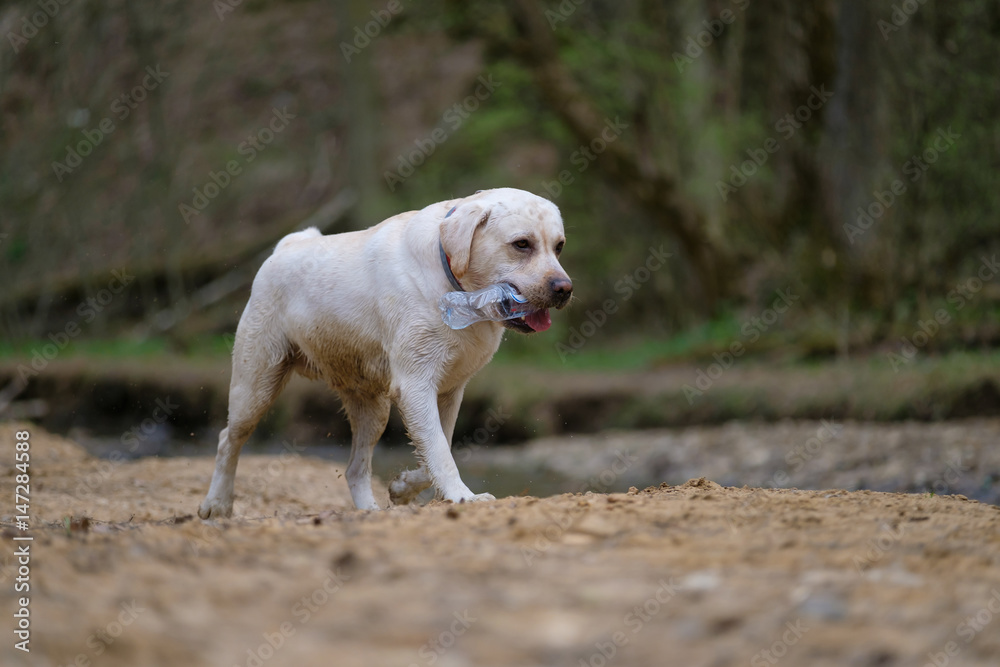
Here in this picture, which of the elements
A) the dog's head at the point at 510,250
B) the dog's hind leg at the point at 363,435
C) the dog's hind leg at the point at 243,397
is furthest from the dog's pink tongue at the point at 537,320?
the dog's hind leg at the point at 243,397

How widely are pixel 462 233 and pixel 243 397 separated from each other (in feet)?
6.78

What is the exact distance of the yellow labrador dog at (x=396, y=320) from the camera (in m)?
5.49

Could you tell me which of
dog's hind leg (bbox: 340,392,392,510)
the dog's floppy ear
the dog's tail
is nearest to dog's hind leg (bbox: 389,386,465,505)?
dog's hind leg (bbox: 340,392,392,510)

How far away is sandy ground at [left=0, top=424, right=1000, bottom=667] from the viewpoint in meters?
2.58

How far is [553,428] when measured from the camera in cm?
1339

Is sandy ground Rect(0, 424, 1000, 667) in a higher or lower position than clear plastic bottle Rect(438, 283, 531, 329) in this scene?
lower

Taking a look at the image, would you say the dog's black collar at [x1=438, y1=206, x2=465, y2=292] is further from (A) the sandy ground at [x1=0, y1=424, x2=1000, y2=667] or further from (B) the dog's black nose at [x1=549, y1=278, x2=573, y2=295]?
(A) the sandy ground at [x1=0, y1=424, x2=1000, y2=667]

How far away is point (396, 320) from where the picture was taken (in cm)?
563

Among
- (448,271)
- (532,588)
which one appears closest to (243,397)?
(448,271)

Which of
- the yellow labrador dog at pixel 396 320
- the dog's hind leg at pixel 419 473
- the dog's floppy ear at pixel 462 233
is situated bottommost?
the dog's hind leg at pixel 419 473

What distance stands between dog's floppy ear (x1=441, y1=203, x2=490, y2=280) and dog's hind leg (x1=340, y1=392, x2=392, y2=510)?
4.90ft

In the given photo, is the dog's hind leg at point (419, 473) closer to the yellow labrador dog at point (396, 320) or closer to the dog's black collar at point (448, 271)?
the yellow labrador dog at point (396, 320)

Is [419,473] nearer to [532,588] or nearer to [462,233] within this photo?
[462,233]

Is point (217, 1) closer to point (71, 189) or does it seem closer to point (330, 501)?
point (71, 189)
